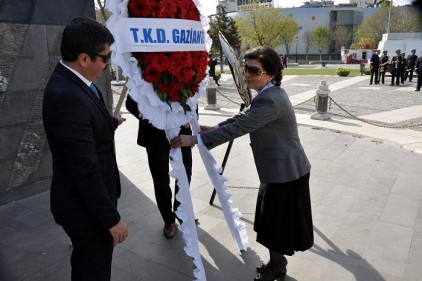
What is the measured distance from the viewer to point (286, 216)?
2.62m

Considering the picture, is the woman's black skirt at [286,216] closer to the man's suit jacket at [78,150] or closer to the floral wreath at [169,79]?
the floral wreath at [169,79]

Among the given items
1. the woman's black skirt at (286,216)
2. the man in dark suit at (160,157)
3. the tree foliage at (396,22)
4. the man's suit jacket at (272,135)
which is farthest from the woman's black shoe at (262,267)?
the tree foliage at (396,22)

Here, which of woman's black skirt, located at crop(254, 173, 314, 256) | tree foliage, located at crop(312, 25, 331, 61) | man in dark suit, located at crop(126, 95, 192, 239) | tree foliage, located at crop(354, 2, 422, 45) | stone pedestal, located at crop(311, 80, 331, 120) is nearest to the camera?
woman's black skirt, located at crop(254, 173, 314, 256)

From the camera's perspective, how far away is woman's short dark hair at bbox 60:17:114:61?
1.70 meters

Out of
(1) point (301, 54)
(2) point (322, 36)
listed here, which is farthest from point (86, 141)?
(1) point (301, 54)

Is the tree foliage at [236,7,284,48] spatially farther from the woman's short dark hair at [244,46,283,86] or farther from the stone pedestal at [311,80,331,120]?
the woman's short dark hair at [244,46,283,86]

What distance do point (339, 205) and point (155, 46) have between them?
9.68 ft

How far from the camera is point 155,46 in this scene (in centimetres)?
253

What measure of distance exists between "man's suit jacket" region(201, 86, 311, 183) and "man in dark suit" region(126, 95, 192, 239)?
752 millimetres

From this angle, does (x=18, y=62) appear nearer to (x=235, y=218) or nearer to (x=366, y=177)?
(x=235, y=218)

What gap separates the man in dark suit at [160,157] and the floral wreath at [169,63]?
19.5 inches

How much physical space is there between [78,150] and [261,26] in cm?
5124

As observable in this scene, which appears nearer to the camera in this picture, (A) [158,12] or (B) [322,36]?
(A) [158,12]

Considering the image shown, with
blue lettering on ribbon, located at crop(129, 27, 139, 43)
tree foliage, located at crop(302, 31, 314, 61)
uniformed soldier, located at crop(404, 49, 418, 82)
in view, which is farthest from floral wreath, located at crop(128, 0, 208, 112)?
tree foliage, located at crop(302, 31, 314, 61)
